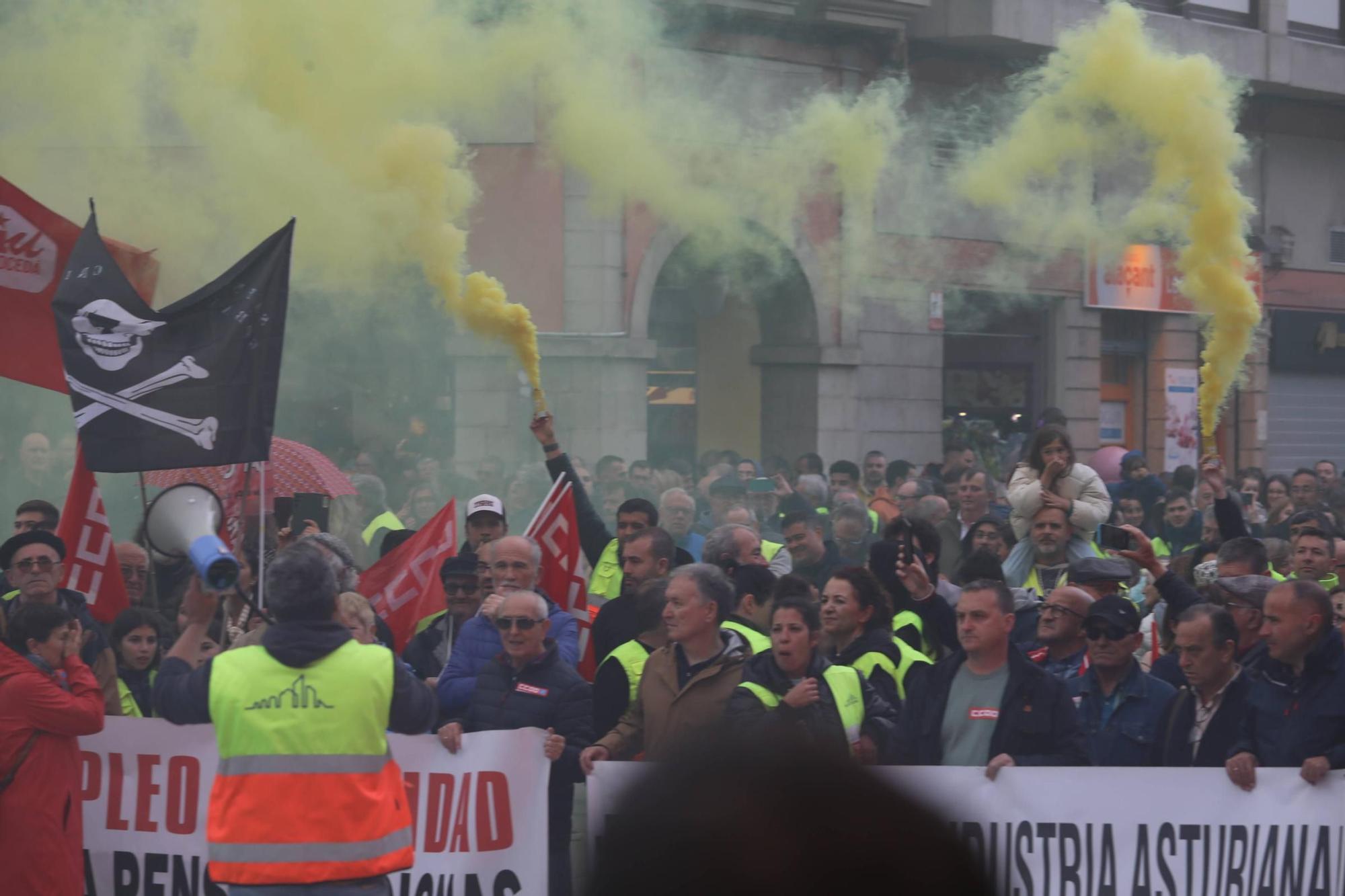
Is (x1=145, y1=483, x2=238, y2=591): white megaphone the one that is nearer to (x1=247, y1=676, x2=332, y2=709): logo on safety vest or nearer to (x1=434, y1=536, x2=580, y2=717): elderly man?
(x1=434, y1=536, x2=580, y2=717): elderly man

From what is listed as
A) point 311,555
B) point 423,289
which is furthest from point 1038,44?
point 311,555

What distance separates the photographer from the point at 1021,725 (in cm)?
554

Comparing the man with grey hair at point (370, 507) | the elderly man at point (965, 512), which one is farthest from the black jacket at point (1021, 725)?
the man with grey hair at point (370, 507)

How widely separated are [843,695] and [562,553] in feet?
8.44

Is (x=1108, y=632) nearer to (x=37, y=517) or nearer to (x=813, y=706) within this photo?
(x=813, y=706)

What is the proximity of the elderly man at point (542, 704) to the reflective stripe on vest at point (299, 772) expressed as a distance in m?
1.14

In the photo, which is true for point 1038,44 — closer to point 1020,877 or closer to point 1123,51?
point 1123,51

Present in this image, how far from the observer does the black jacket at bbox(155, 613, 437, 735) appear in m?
4.77

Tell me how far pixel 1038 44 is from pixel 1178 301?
171 inches

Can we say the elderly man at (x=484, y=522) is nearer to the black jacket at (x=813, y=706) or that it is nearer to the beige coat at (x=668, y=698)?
the beige coat at (x=668, y=698)

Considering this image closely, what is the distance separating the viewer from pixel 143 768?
6180 millimetres

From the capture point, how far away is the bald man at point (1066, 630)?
6203 millimetres

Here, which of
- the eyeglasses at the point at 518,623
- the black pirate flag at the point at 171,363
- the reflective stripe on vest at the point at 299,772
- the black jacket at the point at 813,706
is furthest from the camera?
the black pirate flag at the point at 171,363

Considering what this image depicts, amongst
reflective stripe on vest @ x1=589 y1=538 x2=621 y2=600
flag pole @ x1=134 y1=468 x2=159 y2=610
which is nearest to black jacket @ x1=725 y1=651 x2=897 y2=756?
flag pole @ x1=134 y1=468 x2=159 y2=610
